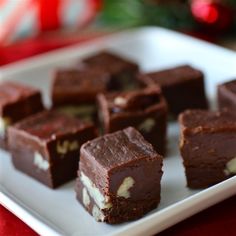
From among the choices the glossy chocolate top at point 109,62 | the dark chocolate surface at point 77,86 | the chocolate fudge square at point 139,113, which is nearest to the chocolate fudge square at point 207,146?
the chocolate fudge square at point 139,113

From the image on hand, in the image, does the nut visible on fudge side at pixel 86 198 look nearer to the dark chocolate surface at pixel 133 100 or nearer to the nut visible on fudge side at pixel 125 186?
the nut visible on fudge side at pixel 125 186

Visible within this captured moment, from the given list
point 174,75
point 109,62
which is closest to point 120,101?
point 174,75

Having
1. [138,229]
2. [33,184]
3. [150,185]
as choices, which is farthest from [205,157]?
[33,184]

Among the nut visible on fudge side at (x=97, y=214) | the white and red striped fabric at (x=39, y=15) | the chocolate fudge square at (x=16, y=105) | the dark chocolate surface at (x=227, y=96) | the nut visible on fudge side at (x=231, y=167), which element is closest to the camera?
the nut visible on fudge side at (x=97, y=214)

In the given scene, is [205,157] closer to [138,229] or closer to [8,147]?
[138,229]

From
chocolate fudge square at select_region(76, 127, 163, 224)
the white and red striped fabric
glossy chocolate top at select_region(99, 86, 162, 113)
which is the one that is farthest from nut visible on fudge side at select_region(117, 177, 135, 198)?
the white and red striped fabric

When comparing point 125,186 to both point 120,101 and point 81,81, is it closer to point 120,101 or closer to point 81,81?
point 120,101
